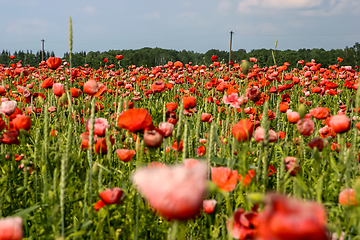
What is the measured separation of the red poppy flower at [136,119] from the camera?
3.90ft

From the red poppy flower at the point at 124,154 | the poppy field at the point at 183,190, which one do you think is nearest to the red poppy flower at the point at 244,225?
the poppy field at the point at 183,190

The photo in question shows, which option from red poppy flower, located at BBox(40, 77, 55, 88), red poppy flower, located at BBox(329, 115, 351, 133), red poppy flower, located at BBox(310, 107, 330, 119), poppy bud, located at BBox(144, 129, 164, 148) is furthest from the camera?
red poppy flower, located at BBox(40, 77, 55, 88)

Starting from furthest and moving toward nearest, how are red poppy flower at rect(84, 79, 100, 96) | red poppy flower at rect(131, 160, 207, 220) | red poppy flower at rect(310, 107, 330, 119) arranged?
1. red poppy flower at rect(310, 107, 330, 119)
2. red poppy flower at rect(84, 79, 100, 96)
3. red poppy flower at rect(131, 160, 207, 220)

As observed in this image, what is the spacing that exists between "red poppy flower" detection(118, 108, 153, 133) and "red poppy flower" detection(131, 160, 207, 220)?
2.27 ft

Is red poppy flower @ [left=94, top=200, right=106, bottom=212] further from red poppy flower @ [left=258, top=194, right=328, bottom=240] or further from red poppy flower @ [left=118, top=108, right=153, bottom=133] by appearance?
red poppy flower @ [left=258, top=194, right=328, bottom=240]

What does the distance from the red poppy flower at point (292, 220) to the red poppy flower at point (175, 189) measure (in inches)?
Result: 5.2

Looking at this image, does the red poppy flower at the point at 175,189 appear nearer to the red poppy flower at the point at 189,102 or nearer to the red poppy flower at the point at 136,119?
the red poppy flower at the point at 136,119

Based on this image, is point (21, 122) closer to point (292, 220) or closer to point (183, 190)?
point (183, 190)

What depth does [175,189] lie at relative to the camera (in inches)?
18.9

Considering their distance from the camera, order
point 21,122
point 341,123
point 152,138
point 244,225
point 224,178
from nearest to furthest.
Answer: point 244,225, point 224,178, point 152,138, point 341,123, point 21,122

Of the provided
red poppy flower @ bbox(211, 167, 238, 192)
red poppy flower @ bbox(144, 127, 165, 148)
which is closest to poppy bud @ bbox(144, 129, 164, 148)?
red poppy flower @ bbox(144, 127, 165, 148)

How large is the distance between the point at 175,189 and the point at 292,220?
187mm

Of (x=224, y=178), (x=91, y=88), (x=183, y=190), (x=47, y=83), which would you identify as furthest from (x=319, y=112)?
(x=47, y=83)

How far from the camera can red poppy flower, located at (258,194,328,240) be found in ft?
1.23
